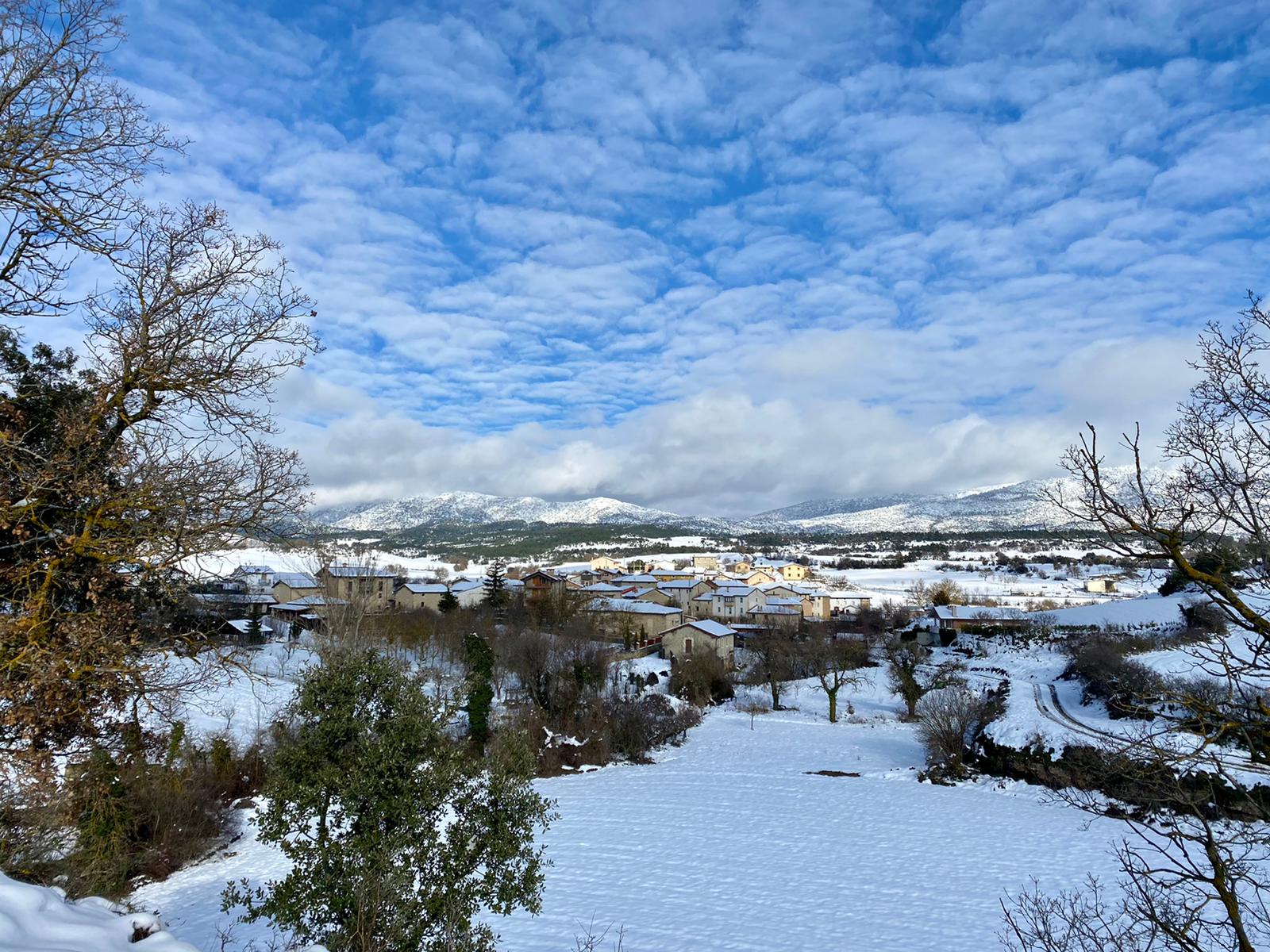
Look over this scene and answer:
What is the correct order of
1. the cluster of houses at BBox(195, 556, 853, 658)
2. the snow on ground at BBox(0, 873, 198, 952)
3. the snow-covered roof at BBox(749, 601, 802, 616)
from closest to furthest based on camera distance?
the snow on ground at BBox(0, 873, 198, 952), the cluster of houses at BBox(195, 556, 853, 658), the snow-covered roof at BBox(749, 601, 802, 616)

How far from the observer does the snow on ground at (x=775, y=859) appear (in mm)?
16844

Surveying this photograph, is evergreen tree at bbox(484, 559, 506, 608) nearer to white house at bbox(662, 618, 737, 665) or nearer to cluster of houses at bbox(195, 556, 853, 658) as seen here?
cluster of houses at bbox(195, 556, 853, 658)

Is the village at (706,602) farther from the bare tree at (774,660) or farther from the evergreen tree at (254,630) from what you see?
the bare tree at (774,660)

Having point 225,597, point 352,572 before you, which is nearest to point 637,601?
point 352,572

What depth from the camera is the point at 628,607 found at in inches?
3024

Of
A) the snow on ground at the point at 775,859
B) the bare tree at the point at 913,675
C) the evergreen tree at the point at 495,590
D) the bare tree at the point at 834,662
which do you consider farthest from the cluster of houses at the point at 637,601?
the bare tree at the point at 913,675

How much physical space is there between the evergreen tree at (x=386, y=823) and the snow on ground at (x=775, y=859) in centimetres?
704

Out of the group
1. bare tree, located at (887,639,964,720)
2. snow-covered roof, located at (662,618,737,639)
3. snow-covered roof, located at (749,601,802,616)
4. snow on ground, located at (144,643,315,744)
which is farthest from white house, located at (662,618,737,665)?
snow on ground, located at (144,643,315,744)

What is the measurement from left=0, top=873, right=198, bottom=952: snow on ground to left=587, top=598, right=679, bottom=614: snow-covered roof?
6724 cm

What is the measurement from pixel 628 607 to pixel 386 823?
68.1m

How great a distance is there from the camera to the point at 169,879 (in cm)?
1880

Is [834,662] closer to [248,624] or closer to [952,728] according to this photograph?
[952,728]

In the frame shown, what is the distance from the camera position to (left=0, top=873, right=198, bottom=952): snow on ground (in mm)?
4410

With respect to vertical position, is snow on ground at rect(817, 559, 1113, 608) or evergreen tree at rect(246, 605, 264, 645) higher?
evergreen tree at rect(246, 605, 264, 645)
